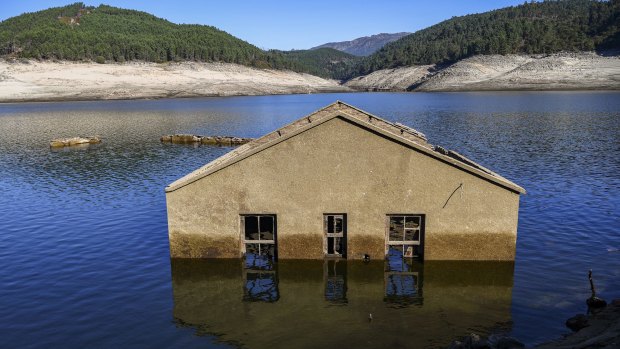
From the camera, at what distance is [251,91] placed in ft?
656

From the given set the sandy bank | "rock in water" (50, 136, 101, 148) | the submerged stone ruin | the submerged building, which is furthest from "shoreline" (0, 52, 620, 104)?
the submerged building

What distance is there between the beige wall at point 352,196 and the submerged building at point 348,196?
0.15 ft

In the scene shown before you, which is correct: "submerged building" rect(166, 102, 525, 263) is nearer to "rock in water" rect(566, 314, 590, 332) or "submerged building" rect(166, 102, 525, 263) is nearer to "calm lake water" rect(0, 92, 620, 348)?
"calm lake water" rect(0, 92, 620, 348)

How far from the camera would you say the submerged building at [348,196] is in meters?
20.8

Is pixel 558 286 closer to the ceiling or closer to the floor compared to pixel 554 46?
closer to the floor

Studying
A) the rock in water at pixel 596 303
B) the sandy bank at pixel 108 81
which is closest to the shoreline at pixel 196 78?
the sandy bank at pixel 108 81

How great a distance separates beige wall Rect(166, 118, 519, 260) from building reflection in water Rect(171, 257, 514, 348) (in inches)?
40.1

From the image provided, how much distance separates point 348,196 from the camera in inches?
846

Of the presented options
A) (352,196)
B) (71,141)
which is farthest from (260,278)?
(71,141)

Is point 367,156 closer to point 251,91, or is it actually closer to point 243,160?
point 243,160

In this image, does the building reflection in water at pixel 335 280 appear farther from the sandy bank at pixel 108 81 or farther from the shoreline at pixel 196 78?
the sandy bank at pixel 108 81

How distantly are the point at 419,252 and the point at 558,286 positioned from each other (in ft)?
21.0

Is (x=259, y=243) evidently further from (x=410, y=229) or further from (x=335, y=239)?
(x=410, y=229)

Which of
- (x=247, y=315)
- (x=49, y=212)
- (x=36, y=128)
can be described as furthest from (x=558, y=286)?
(x=36, y=128)
